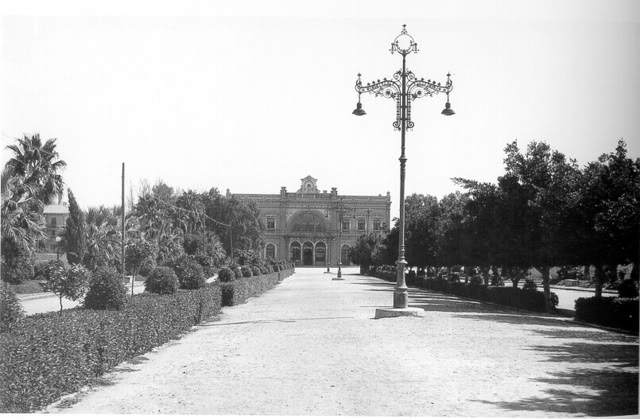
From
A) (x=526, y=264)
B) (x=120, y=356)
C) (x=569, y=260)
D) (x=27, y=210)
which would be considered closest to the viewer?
(x=120, y=356)

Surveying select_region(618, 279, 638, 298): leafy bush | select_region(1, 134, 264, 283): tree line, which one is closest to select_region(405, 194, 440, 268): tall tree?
select_region(1, 134, 264, 283): tree line

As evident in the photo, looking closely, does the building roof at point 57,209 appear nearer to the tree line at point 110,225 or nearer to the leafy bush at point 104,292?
the tree line at point 110,225

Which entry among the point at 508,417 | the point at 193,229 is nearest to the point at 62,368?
the point at 508,417

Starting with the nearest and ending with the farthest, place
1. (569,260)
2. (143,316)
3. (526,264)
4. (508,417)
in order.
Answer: (508,417)
(143,316)
(569,260)
(526,264)

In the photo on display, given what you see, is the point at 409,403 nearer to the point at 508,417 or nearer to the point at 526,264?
the point at 508,417

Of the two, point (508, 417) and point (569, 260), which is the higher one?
point (569, 260)

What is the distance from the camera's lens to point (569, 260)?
1989cm

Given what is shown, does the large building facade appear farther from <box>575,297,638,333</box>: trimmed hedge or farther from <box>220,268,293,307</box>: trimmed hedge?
<box>575,297,638,333</box>: trimmed hedge

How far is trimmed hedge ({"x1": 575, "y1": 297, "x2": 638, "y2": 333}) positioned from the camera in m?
16.2

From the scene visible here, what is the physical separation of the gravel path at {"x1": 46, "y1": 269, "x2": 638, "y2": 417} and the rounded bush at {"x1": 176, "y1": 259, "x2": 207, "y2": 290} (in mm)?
3891

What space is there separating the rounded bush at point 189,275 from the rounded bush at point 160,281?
118 inches

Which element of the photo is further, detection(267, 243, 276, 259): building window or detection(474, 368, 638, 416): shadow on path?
detection(267, 243, 276, 259): building window

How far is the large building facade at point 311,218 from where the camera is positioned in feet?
350

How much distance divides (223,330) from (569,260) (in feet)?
36.2
